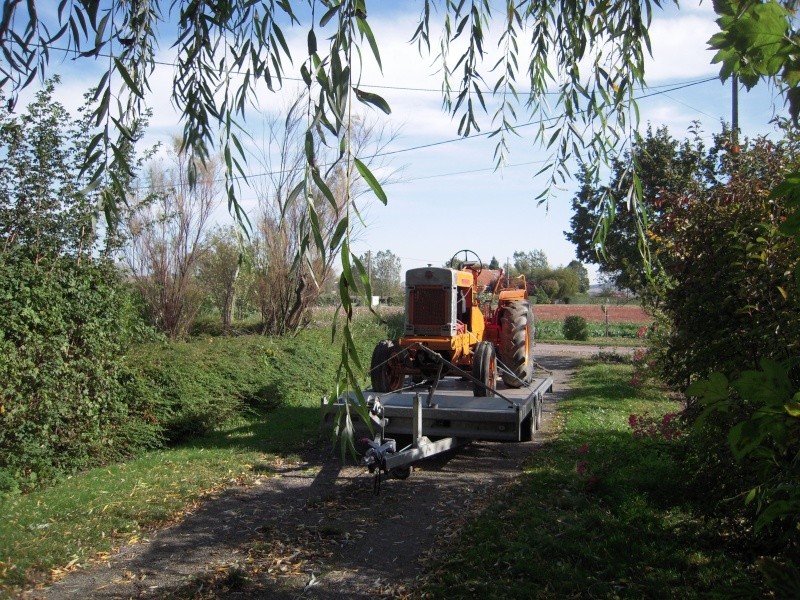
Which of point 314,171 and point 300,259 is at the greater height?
point 314,171

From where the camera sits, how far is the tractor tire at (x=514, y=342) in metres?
10.3

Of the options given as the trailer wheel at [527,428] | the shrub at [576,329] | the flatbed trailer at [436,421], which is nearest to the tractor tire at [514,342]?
the trailer wheel at [527,428]

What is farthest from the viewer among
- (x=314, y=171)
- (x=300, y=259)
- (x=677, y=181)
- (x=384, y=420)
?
(x=677, y=181)

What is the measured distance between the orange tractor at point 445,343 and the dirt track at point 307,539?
145cm

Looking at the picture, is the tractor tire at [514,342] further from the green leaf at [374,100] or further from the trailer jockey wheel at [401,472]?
the green leaf at [374,100]

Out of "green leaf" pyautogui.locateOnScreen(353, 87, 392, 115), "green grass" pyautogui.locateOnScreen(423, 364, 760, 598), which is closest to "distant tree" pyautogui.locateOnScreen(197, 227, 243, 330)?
"green grass" pyautogui.locateOnScreen(423, 364, 760, 598)

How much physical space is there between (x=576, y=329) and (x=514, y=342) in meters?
24.8

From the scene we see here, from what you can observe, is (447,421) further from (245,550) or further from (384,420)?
(245,550)

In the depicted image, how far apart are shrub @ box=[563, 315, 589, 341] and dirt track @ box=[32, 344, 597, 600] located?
88.1 ft

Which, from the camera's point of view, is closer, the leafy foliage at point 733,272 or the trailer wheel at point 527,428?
the leafy foliage at point 733,272

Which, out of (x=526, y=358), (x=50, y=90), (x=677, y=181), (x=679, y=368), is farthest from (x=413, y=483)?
(x=677, y=181)

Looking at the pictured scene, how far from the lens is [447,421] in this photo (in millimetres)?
7547

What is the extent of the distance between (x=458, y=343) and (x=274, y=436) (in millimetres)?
3025

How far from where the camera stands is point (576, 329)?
112 feet
